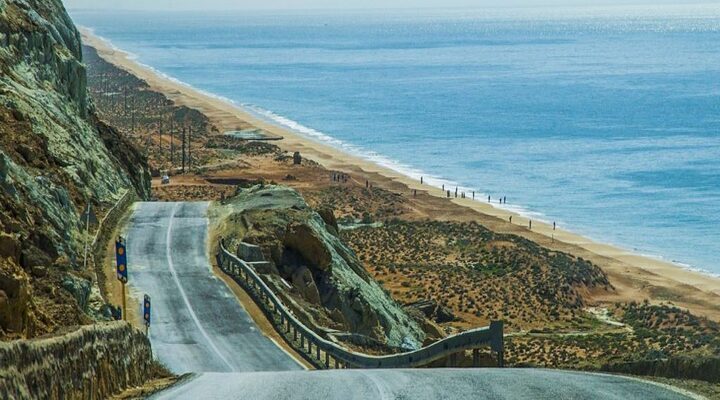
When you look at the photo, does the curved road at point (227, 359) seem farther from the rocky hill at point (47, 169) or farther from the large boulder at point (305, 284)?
the large boulder at point (305, 284)

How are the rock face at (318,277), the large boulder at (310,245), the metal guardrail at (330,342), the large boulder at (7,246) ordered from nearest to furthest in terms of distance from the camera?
the large boulder at (7,246) < the metal guardrail at (330,342) < the rock face at (318,277) < the large boulder at (310,245)

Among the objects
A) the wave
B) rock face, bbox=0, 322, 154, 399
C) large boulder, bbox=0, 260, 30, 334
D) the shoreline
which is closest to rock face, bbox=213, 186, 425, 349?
rock face, bbox=0, 322, 154, 399

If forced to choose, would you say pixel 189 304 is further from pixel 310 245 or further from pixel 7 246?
pixel 7 246

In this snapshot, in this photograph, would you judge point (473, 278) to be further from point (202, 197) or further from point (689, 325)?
point (202, 197)

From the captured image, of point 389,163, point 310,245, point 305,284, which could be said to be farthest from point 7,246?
point 389,163

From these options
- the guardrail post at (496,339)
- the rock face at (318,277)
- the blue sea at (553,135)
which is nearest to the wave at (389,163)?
the blue sea at (553,135)

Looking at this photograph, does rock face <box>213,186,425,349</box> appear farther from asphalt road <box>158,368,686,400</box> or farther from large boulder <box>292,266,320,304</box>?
asphalt road <box>158,368,686,400</box>
